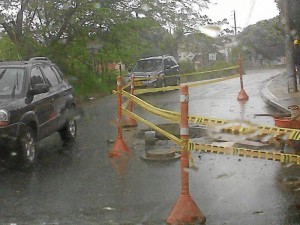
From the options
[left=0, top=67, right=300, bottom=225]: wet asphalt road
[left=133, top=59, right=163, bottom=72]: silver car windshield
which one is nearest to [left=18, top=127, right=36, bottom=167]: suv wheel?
[left=0, top=67, right=300, bottom=225]: wet asphalt road

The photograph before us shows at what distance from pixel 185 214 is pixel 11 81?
4.84m

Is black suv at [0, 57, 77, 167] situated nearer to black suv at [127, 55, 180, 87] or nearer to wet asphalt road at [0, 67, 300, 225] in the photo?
wet asphalt road at [0, 67, 300, 225]

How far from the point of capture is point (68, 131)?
37.8 feet

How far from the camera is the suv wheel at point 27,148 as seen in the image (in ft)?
28.2

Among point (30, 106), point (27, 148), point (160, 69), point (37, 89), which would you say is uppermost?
point (37, 89)

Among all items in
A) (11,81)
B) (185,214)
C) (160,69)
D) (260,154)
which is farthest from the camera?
(160,69)

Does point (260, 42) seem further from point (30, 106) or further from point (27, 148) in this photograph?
point (27, 148)

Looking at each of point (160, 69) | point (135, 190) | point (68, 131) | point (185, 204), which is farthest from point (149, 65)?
point (185, 204)

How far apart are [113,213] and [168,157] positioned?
3025mm

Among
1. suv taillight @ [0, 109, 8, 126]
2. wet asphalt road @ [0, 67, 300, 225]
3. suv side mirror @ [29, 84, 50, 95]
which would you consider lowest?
wet asphalt road @ [0, 67, 300, 225]

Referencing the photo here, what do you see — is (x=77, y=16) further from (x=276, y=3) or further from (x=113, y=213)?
(x=113, y=213)

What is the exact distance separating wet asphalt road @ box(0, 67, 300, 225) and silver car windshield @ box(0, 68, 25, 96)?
4.21 feet

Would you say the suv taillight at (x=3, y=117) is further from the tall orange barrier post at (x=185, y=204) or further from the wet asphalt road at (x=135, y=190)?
the tall orange barrier post at (x=185, y=204)

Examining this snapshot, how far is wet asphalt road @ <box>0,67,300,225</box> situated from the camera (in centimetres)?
608
